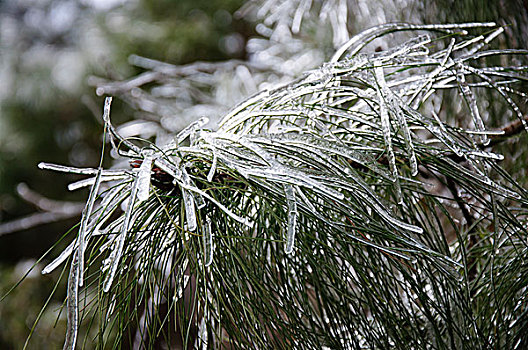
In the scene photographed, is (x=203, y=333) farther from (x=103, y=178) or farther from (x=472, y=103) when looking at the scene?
(x=472, y=103)

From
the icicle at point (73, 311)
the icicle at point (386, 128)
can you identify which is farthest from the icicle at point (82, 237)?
the icicle at point (386, 128)

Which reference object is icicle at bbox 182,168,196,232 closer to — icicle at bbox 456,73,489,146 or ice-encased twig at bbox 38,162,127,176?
ice-encased twig at bbox 38,162,127,176

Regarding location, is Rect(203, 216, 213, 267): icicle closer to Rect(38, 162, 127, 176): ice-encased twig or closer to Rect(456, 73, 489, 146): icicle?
Rect(38, 162, 127, 176): ice-encased twig

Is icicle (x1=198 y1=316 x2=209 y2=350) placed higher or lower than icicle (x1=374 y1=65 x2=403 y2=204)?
lower

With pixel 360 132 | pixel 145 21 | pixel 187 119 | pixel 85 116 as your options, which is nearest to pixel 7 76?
pixel 85 116

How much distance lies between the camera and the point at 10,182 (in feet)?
7.17

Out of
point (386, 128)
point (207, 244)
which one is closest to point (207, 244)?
point (207, 244)

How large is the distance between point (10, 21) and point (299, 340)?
9.10 feet

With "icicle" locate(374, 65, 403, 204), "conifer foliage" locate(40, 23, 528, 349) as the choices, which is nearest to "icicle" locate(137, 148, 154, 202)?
"conifer foliage" locate(40, 23, 528, 349)

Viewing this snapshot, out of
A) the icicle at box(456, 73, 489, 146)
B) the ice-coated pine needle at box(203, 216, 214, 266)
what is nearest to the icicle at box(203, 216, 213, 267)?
the ice-coated pine needle at box(203, 216, 214, 266)

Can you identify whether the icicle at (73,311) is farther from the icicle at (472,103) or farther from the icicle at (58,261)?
the icicle at (472,103)

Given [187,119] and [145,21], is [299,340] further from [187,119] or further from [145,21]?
[145,21]

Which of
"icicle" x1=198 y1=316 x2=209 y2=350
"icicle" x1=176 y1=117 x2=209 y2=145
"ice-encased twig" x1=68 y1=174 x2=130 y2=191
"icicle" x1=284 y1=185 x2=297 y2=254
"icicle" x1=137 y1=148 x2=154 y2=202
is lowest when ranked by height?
"icicle" x1=198 y1=316 x2=209 y2=350

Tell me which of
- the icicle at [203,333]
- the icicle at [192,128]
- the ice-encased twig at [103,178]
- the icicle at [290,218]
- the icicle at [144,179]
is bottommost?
the icicle at [203,333]
